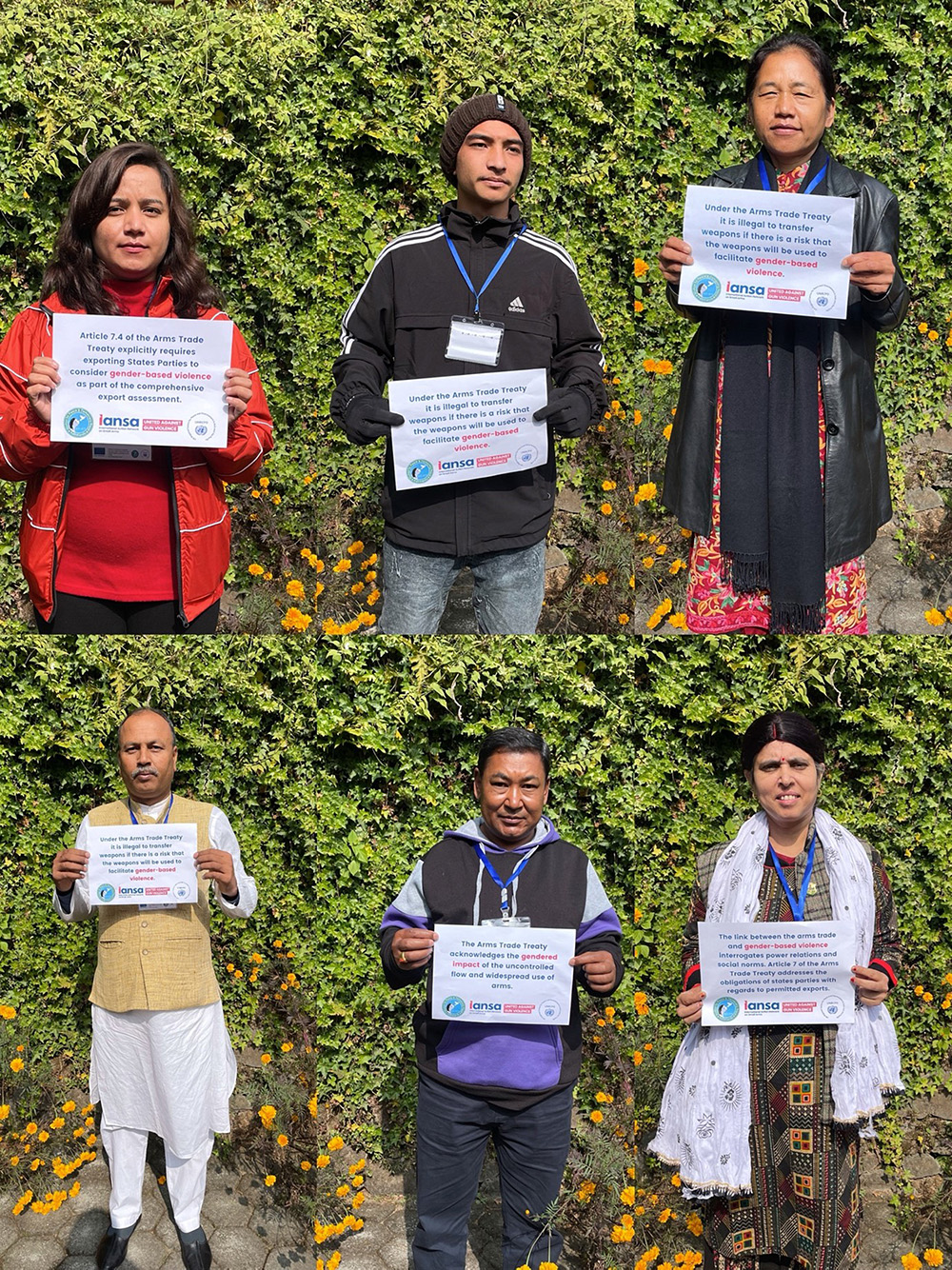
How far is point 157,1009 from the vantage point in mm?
4211

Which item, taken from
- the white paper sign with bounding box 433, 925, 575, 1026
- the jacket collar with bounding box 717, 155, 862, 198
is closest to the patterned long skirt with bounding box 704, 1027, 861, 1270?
the white paper sign with bounding box 433, 925, 575, 1026

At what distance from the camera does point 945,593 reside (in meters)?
5.72

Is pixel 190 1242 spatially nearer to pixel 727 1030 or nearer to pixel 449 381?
pixel 727 1030

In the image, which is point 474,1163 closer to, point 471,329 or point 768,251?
point 471,329

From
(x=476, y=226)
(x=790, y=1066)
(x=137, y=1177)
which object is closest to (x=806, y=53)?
(x=476, y=226)

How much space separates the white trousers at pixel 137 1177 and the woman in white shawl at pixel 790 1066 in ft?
6.25

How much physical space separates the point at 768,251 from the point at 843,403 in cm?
50

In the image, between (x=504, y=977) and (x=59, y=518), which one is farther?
(x=504, y=977)

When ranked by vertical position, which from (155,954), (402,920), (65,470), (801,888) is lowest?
(155,954)

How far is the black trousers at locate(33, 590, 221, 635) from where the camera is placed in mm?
3484

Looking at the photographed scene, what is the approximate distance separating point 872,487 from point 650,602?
6.71ft

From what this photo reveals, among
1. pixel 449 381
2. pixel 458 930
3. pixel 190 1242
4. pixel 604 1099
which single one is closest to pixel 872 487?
pixel 449 381

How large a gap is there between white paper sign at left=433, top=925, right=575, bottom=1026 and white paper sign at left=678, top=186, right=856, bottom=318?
203 cm

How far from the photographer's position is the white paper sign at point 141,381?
3381 mm
